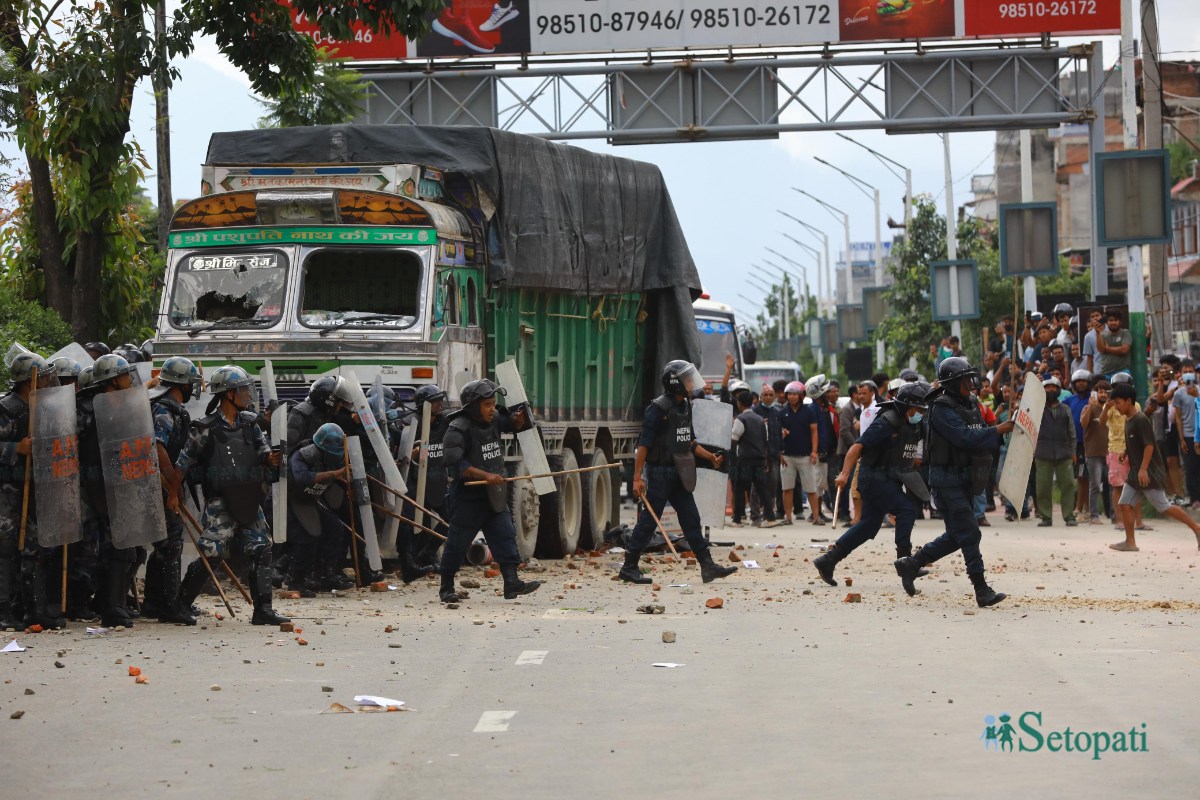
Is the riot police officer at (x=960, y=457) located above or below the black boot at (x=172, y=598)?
above

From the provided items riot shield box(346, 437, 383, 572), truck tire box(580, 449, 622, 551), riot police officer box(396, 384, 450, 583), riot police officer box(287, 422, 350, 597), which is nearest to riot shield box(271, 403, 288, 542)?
riot police officer box(287, 422, 350, 597)

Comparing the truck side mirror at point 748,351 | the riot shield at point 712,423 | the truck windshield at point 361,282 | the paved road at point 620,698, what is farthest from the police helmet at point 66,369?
the truck side mirror at point 748,351

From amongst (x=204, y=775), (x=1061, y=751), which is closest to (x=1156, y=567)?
(x=1061, y=751)

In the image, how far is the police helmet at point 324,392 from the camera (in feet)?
47.5

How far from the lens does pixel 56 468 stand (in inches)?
465

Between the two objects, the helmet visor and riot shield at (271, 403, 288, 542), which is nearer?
riot shield at (271, 403, 288, 542)

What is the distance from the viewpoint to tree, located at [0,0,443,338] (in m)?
17.8

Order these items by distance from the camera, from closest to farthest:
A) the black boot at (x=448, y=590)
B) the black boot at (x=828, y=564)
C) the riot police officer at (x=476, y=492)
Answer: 1. the black boot at (x=448, y=590)
2. the riot police officer at (x=476, y=492)
3. the black boot at (x=828, y=564)

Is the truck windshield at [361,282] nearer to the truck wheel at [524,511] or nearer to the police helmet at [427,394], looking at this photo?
the police helmet at [427,394]

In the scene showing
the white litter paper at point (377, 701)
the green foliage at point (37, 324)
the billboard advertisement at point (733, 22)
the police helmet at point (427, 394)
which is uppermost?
the billboard advertisement at point (733, 22)

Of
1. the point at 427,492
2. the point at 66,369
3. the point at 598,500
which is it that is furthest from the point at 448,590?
the point at 598,500

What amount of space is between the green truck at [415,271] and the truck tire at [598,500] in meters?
0.03

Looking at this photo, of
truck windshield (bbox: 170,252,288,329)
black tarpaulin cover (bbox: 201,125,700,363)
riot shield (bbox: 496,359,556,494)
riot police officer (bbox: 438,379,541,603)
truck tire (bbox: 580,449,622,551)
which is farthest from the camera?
truck tire (bbox: 580,449,622,551)

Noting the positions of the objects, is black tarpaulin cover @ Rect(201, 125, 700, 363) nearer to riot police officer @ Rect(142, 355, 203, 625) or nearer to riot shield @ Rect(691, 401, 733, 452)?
riot shield @ Rect(691, 401, 733, 452)
